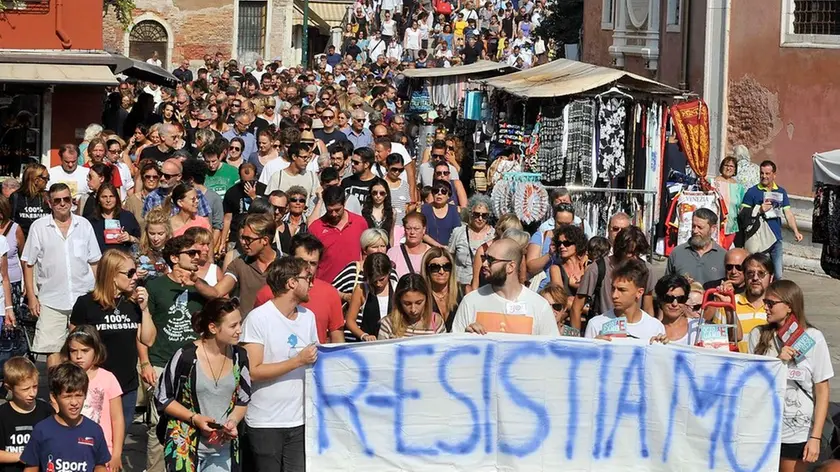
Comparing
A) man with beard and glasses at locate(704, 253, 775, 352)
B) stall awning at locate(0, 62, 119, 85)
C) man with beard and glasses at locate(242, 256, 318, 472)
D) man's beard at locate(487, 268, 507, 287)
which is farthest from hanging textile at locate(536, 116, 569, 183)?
man with beard and glasses at locate(242, 256, 318, 472)

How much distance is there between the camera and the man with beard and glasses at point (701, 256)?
38.9 feet

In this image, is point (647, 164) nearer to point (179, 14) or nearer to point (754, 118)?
point (754, 118)

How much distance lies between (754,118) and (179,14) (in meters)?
35.6

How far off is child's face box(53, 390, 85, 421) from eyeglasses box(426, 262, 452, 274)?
2.82 meters

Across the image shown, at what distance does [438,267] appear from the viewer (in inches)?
393

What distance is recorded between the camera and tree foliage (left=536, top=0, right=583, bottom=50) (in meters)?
→ 40.7

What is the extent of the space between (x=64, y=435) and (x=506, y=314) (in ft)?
8.93

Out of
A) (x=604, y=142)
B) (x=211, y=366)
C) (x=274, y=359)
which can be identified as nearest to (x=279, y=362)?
(x=274, y=359)

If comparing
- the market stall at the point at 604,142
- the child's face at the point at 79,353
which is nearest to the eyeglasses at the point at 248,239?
the child's face at the point at 79,353

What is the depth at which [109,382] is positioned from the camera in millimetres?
8547

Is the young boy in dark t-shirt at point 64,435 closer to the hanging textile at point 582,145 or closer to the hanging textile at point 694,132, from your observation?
the hanging textile at point 582,145

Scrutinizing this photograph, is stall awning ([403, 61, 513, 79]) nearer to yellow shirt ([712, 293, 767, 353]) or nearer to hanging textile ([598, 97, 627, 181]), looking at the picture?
hanging textile ([598, 97, 627, 181])

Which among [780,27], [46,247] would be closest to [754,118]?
[780,27]

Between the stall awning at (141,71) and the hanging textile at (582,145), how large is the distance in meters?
7.86
